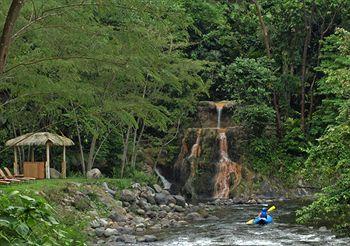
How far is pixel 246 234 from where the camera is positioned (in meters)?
14.4

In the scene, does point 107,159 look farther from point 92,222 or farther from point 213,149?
point 92,222

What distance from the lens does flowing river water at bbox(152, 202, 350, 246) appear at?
13.0 m

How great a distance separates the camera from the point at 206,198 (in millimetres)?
24156

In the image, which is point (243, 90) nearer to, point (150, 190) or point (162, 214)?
point (150, 190)

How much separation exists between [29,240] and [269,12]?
27648mm

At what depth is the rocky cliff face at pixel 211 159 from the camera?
24.7 meters

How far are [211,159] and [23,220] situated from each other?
2278cm

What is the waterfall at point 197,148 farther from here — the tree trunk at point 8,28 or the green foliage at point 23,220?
the green foliage at point 23,220

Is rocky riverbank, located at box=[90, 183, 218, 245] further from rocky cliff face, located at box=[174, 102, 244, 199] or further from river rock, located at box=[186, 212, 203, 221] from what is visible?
rocky cliff face, located at box=[174, 102, 244, 199]

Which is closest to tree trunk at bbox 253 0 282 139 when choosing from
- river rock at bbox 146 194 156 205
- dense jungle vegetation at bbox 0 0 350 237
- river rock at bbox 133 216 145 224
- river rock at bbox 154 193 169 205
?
dense jungle vegetation at bbox 0 0 350 237

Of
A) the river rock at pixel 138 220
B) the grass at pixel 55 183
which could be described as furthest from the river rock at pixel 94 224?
the grass at pixel 55 183

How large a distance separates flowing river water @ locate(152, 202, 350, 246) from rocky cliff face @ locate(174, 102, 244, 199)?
6712 mm

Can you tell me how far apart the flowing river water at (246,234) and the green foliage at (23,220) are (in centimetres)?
1018

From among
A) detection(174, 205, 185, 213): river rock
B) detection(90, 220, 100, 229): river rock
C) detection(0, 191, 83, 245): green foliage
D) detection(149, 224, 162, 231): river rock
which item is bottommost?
detection(174, 205, 185, 213): river rock
